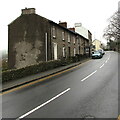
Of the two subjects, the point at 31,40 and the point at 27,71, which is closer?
the point at 27,71

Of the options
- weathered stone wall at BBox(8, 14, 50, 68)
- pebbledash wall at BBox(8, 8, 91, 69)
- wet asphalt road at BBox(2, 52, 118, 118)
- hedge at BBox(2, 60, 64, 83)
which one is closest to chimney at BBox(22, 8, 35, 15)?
pebbledash wall at BBox(8, 8, 91, 69)

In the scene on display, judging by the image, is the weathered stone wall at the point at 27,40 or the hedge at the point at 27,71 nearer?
the hedge at the point at 27,71

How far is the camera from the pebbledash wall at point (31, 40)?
23.7 metres

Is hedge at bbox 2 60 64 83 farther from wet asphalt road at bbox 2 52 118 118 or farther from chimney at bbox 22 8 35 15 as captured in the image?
chimney at bbox 22 8 35 15

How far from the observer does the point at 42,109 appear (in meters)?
6.73

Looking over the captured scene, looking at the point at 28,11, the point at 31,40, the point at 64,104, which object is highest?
the point at 28,11

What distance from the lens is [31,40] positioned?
24.2 metres

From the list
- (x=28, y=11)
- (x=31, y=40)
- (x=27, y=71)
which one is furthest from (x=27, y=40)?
(x=27, y=71)

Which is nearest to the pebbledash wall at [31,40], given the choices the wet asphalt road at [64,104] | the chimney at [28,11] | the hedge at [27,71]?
the chimney at [28,11]

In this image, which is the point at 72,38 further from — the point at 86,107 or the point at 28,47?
the point at 86,107

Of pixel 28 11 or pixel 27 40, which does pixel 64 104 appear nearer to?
pixel 27 40

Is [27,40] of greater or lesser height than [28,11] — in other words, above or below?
below

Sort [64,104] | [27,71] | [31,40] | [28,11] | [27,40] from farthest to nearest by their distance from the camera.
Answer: [28,11] < [27,40] < [31,40] < [27,71] < [64,104]

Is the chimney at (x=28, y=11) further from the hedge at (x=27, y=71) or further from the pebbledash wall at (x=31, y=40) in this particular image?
the hedge at (x=27, y=71)
